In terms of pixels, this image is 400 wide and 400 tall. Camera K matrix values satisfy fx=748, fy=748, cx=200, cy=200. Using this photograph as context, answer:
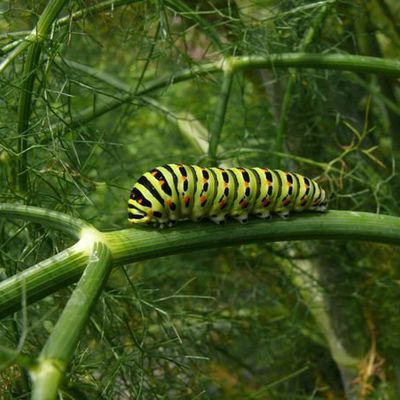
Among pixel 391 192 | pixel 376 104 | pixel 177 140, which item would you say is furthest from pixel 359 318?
pixel 177 140

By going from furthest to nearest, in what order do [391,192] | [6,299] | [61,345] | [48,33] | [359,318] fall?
[359,318]
[391,192]
[48,33]
[6,299]
[61,345]

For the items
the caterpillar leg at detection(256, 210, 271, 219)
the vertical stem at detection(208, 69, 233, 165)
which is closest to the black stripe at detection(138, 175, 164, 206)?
the caterpillar leg at detection(256, 210, 271, 219)

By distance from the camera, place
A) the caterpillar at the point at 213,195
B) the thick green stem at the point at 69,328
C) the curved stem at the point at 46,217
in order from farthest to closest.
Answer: the caterpillar at the point at 213,195 < the curved stem at the point at 46,217 < the thick green stem at the point at 69,328

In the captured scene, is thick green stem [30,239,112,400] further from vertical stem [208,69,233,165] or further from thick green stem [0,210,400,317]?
vertical stem [208,69,233,165]

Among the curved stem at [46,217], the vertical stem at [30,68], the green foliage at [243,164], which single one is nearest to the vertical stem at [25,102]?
the vertical stem at [30,68]

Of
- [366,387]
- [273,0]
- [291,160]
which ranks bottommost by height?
[366,387]

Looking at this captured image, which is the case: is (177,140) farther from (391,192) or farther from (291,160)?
(391,192)

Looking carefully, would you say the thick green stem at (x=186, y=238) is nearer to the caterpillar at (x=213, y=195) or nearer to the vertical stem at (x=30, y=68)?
the caterpillar at (x=213, y=195)
